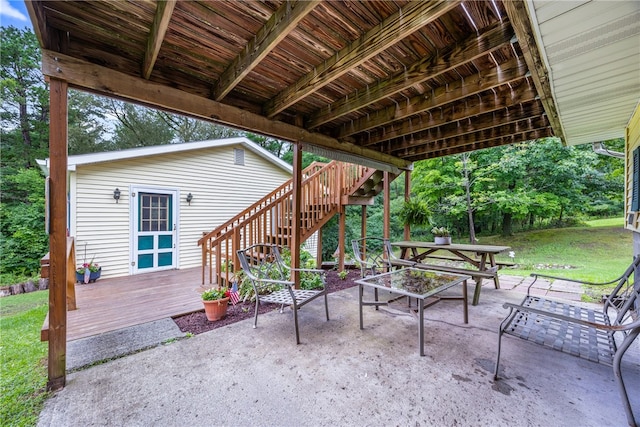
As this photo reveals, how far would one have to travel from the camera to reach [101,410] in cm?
174

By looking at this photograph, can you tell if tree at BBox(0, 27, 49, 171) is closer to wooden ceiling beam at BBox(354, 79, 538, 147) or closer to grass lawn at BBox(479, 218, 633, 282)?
wooden ceiling beam at BBox(354, 79, 538, 147)

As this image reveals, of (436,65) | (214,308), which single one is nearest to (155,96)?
(214,308)

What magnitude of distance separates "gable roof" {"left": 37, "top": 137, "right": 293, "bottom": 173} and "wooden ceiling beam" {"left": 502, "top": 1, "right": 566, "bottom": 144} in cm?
557

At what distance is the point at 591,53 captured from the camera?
1.83m

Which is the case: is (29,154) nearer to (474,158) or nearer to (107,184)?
(107,184)

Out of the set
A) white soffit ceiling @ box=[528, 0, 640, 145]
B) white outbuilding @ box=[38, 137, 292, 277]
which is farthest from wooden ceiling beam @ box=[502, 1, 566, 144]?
white outbuilding @ box=[38, 137, 292, 277]

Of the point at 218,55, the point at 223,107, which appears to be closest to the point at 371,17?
the point at 218,55

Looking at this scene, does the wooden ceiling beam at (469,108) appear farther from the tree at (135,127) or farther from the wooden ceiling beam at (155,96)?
the tree at (135,127)

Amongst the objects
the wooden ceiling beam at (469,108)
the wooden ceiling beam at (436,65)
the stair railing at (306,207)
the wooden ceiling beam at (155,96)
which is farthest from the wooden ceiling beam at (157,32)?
the wooden ceiling beam at (469,108)

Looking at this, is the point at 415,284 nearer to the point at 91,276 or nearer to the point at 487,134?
the point at 487,134

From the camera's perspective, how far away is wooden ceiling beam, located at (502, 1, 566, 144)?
1619 millimetres

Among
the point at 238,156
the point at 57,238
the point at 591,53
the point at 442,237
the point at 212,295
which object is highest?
the point at 238,156

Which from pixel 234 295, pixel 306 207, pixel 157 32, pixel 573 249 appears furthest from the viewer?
pixel 573 249

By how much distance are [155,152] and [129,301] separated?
3.42 metres
